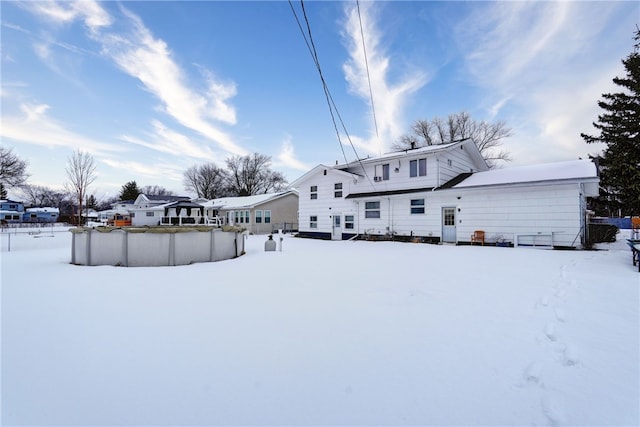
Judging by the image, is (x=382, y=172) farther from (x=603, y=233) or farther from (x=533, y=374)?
(x=533, y=374)

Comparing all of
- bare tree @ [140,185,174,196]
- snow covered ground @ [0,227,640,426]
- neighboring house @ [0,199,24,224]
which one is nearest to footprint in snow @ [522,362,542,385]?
snow covered ground @ [0,227,640,426]

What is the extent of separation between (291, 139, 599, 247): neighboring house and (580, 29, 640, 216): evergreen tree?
5.69ft

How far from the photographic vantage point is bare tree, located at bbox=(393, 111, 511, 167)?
3080 centimetres

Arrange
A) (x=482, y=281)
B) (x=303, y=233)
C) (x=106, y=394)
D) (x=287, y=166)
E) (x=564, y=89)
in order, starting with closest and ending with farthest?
(x=106, y=394)
(x=482, y=281)
(x=564, y=89)
(x=303, y=233)
(x=287, y=166)

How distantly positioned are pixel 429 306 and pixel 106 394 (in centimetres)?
432

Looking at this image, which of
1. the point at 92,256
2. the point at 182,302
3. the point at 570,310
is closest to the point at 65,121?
the point at 92,256

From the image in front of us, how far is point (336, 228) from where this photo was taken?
20.8 metres

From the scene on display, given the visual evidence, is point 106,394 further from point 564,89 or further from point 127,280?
point 564,89

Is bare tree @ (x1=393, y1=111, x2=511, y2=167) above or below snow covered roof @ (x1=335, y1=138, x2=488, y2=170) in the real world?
above

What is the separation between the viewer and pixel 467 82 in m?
16.6

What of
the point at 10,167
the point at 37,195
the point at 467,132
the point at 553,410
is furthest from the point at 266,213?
the point at 37,195

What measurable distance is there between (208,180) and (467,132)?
44.9 metres

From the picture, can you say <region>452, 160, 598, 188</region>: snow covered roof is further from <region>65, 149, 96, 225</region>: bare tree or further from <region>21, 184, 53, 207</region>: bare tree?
<region>21, 184, 53, 207</region>: bare tree

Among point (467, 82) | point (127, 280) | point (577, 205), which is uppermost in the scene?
point (467, 82)
